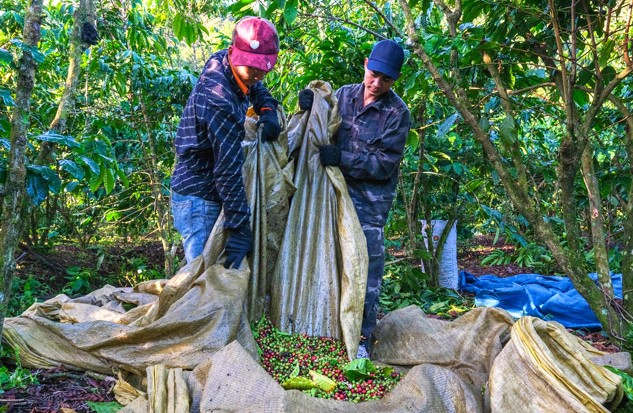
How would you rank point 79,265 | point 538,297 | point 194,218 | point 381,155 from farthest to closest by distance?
point 79,265
point 538,297
point 381,155
point 194,218

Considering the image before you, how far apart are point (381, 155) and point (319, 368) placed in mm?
1098

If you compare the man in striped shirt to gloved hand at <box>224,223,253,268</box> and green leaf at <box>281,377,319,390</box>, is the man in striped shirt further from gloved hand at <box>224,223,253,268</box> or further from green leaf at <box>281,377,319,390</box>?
green leaf at <box>281,377,319,390</box>

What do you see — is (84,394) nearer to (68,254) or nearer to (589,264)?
(68,254)

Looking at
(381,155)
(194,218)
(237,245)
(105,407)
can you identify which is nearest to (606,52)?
(381,155)

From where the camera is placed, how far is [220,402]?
1.78m

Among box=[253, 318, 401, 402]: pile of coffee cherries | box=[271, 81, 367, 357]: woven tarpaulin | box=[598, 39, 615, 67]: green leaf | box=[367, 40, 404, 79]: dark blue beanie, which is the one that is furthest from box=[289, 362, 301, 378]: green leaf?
box=[598, 39, 615, 67]: green leaf

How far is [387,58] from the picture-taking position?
262cm

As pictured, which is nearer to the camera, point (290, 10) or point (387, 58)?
point (290, 10)

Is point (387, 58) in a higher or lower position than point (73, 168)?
higher

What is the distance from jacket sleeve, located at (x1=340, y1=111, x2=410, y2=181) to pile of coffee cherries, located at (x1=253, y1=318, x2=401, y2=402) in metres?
0.83

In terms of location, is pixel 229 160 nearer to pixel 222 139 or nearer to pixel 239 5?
pixel 222 139

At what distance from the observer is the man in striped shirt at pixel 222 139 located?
223 centimetres

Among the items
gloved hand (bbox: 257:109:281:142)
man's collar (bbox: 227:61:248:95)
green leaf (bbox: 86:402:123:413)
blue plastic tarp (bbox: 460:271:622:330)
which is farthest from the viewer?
blue plastic tarp (bbox: 460:271:622:330)

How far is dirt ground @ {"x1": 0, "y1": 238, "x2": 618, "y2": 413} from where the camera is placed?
2008 millimetres
